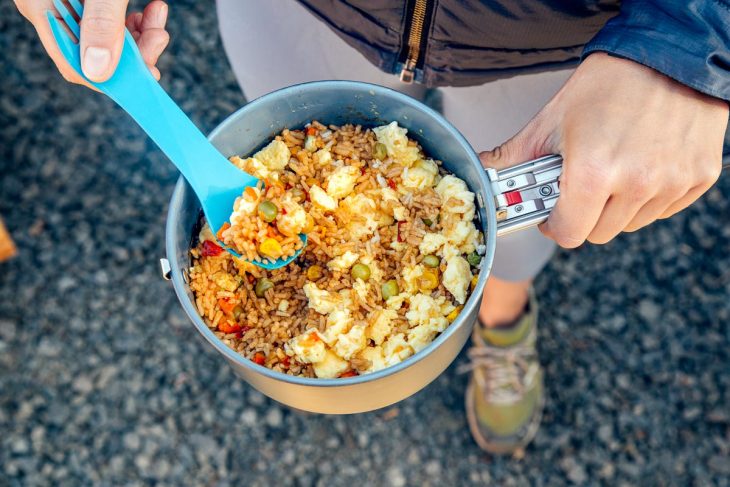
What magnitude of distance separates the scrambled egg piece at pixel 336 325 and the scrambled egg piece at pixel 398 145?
1.17 ft

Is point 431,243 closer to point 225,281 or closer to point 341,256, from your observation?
point 341,256

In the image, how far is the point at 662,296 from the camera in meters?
2.81

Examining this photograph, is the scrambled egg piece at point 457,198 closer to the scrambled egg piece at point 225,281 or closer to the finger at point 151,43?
the scrambled egg piece at point 225,281

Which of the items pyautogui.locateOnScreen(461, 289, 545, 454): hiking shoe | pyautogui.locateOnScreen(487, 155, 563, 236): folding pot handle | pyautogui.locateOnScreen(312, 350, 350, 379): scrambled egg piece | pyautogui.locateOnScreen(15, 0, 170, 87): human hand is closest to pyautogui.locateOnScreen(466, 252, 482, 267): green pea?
pyautogui.locateOnScreen(487, 155, 563, 236): folding pot handle

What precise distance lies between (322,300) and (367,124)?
1.38 ft

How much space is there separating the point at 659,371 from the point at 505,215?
1.70 m

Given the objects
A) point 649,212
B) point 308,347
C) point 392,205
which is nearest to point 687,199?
point 649,212

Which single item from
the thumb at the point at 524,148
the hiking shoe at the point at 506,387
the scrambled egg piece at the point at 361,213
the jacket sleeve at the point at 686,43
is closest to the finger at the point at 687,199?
the jacket sleeve at the point at 686,43

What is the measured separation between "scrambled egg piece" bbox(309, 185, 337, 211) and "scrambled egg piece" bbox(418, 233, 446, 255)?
20 centimetres

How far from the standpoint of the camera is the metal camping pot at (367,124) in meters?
1.26

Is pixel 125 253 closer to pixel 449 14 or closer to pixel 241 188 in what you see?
pixel 241 188

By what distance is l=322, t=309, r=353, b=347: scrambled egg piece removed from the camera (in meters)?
Answer: 1.40

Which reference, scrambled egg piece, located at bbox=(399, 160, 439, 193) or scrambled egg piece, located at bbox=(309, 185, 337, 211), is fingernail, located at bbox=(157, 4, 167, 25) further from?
scrambled egg piece, located at bbox=(399, 160, 439, 193)

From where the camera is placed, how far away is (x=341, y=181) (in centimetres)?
Answer: 147
